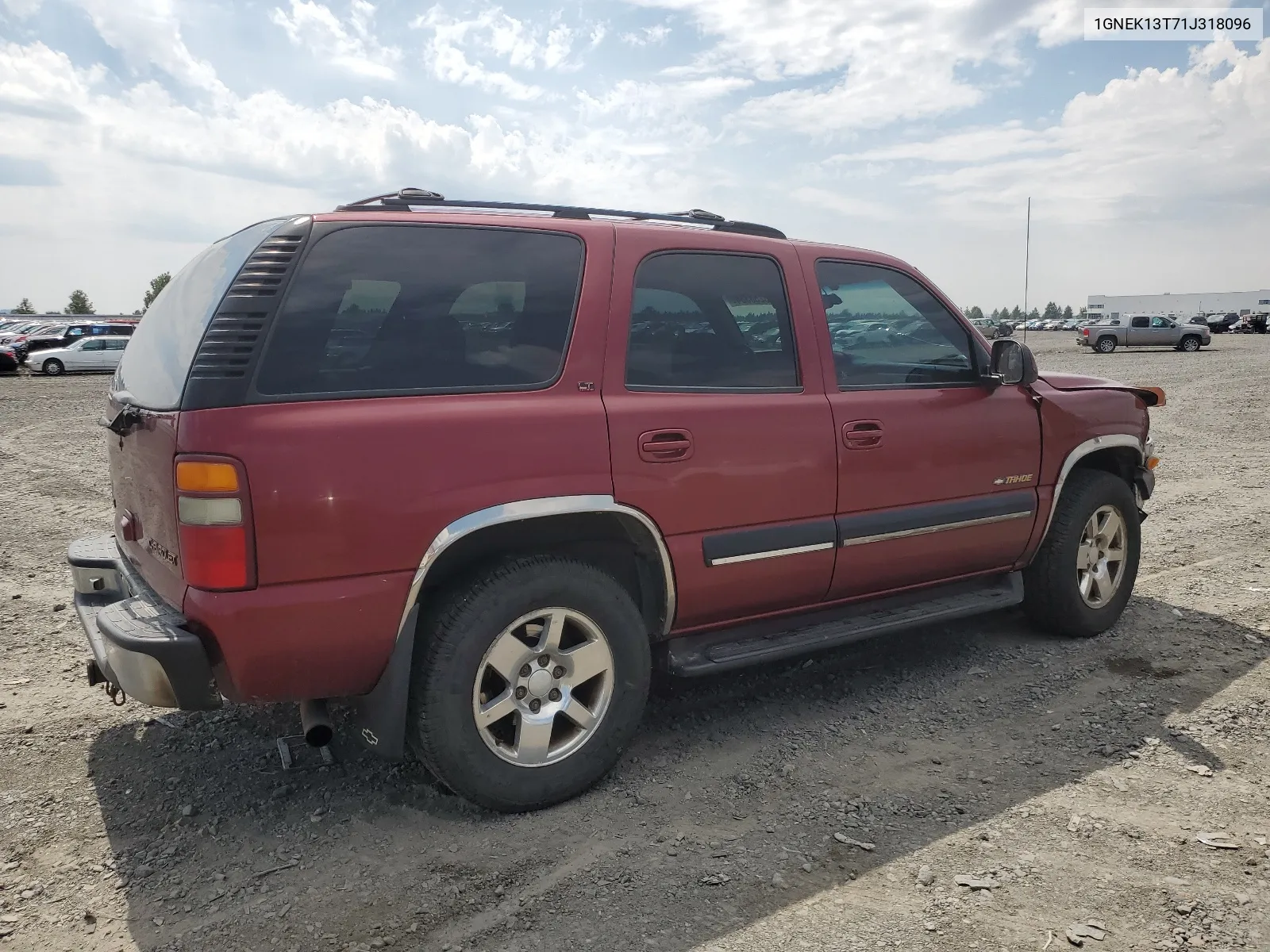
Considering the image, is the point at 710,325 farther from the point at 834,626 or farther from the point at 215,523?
the point at 215,523

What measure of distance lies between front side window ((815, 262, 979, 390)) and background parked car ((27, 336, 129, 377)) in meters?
31.7

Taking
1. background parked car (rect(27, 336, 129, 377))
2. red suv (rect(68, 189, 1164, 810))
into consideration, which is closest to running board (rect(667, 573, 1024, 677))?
red suv (rect(68, 189, 1164, 810))

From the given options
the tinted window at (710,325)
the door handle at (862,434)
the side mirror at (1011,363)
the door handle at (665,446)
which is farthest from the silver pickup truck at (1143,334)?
the door handle at (665,446)

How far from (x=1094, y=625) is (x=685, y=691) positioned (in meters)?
2.19

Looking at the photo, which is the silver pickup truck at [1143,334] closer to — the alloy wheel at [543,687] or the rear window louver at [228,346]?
the alloy wheel at [543,687]

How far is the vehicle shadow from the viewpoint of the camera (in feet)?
8.86

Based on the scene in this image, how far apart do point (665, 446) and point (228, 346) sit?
1.42 m

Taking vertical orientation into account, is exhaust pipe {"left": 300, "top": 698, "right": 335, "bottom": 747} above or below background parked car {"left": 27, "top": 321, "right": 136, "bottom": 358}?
below

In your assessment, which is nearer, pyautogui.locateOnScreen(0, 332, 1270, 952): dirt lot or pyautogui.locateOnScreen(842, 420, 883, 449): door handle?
pyautogui.locateOnScreen(0, 332, 1270, 952): dirt lot

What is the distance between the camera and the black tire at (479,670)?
301 cm

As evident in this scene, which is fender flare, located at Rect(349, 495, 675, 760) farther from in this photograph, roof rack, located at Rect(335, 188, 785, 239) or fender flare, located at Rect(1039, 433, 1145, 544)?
fender flare, located at Rect(1039, 433, 1145, 544)

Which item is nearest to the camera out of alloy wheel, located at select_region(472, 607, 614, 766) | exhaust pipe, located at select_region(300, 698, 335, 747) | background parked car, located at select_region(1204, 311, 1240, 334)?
exhaust pipe, located at select_region(300, 698, 335, 747)

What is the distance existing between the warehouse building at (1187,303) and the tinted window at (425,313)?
9607 centimetres

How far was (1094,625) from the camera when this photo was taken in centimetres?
493
